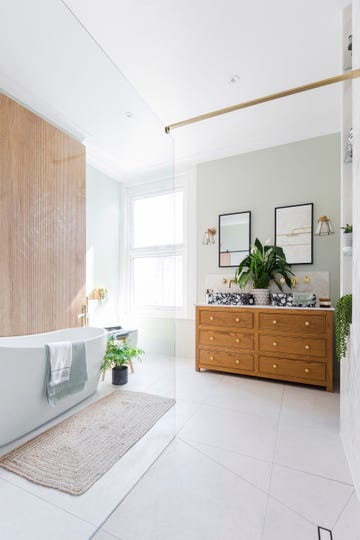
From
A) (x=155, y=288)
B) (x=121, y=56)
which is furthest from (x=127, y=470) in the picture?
(x=121, y=56)

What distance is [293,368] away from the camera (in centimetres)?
270

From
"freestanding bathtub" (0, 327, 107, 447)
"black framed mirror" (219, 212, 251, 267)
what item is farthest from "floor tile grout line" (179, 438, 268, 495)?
"black framed mirror" (219, 212, 251, 267)

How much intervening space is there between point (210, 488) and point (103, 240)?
1678mm

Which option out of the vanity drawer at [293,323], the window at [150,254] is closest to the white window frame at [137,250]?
the window at [150,254]

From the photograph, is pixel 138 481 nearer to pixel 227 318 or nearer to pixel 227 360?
pixel 227 360

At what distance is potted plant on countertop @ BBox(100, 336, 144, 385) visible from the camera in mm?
1798

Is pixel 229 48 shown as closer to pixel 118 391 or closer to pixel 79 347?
pixel 79 347

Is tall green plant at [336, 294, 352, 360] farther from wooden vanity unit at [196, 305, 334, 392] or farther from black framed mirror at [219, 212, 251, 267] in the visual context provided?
black framed mirror at [219, 212, 251, 267]

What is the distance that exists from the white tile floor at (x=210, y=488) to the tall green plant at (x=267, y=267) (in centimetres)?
144

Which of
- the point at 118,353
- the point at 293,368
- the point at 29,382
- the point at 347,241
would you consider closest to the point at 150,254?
the point at 118,353

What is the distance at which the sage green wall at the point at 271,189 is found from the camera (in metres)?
3.00

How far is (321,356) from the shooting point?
8.52 feet

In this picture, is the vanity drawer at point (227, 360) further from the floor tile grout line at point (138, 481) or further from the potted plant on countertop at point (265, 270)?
the floor tile grout line at point (138, 481)

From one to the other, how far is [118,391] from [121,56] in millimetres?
2556
